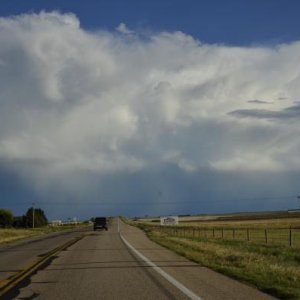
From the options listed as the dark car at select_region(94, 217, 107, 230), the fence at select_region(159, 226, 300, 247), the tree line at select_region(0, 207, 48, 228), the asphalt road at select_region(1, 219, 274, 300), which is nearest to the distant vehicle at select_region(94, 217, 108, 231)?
the dark car at select_region(94, 217, 107, 230)

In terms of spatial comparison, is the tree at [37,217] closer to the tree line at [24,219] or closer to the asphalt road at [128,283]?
the tree line at [24,219]

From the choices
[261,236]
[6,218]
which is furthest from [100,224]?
[6,218]

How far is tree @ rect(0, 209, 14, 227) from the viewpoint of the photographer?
154 metres

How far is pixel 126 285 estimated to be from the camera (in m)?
12.8

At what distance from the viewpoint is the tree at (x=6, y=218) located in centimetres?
15425

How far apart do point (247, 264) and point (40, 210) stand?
158670 millimetres

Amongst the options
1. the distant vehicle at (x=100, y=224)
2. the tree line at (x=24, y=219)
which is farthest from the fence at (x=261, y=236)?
the tree line at (x=24, y=219)

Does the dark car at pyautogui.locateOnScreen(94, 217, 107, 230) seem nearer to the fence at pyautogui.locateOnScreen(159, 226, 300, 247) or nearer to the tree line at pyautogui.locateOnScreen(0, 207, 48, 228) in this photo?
the fence at pyautogui.locateOnScreen(159, 226, 300, 247)

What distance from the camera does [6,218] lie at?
511 feet

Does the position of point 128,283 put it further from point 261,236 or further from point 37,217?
point 37,217

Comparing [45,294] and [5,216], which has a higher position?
[5,216]

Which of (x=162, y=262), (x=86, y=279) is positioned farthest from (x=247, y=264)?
(x=86, y=279)

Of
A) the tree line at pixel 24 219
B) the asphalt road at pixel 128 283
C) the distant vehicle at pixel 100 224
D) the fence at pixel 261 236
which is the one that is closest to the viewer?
the asphalt road at pixel 128 283

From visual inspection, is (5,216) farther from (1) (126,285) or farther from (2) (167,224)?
(1) (126,285)
